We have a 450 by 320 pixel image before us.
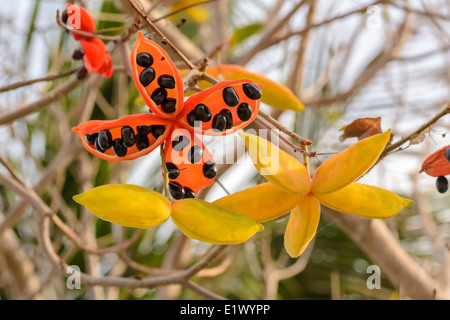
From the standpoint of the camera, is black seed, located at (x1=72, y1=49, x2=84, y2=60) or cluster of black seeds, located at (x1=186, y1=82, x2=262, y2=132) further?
black seed, located at (x1=72, y1=49, x2=84, y2=60)

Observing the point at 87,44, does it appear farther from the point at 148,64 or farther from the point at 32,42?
the point at 32,42

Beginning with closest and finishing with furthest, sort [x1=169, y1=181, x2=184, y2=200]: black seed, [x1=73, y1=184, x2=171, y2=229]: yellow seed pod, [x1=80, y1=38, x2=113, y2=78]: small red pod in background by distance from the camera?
1. [x1=73, y1=184, x2=171, y2=229]: yellow seed pod
2. [x1=169, y1=181, x2=184, y2=200]: black seed
3. [x1=80, y1=38, x2=113, y2=78]: small red pod in background

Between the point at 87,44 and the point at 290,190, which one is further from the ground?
the point at 87,44

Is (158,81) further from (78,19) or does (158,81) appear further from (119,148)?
(78,19)

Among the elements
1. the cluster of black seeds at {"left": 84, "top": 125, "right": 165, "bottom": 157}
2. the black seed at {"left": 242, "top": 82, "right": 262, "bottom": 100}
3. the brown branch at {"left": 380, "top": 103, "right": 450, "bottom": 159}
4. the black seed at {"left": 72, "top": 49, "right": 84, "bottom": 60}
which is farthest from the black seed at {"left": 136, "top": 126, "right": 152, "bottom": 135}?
the black seed at {"left": 72, "top": 49, "right": 84, "bottom": 60}

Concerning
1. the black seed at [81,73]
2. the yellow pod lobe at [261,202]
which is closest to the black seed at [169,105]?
the yellow pod lobe at [261,202]

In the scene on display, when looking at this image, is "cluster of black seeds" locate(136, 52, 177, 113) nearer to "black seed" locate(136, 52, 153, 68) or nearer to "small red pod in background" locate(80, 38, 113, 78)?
"black seed" locate(136, 52, 153, 68)

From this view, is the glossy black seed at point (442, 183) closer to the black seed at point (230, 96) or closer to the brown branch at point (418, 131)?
the brown branch at point (418, 131)
